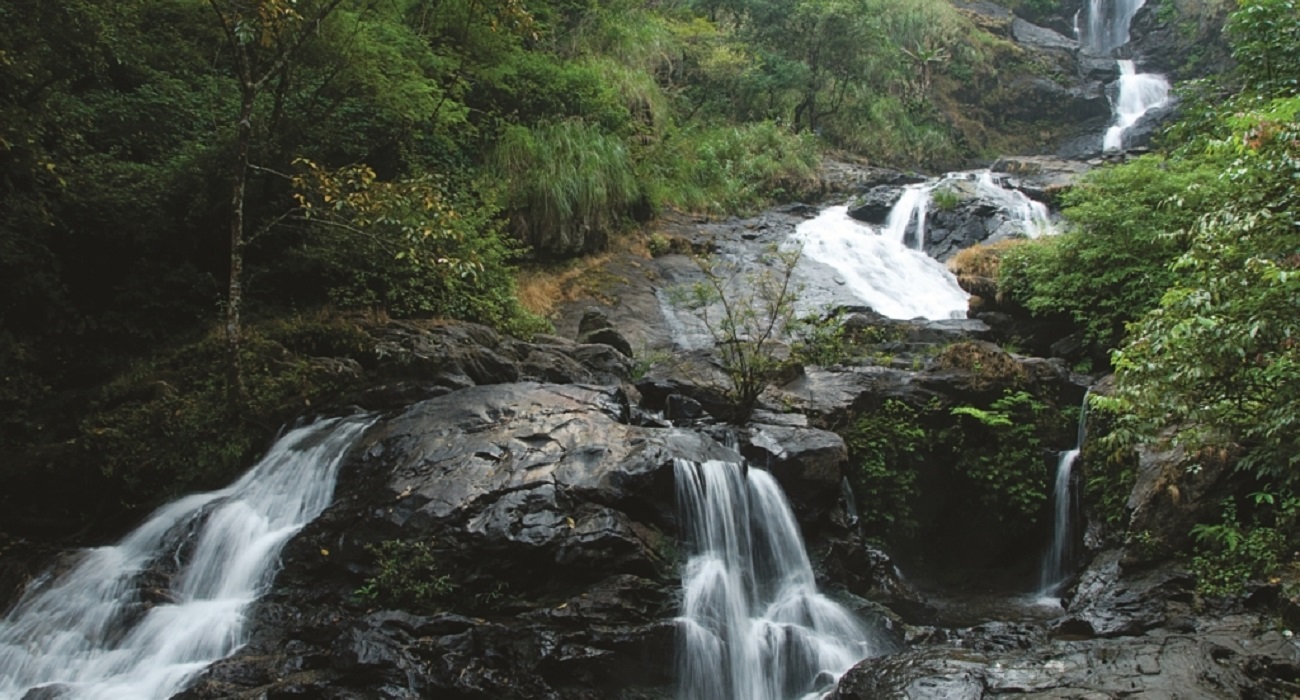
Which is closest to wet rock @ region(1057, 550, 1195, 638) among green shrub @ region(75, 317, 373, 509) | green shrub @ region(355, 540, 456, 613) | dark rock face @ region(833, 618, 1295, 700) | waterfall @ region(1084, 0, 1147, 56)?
dark rock face @ region(833, 618, 1295, 700)

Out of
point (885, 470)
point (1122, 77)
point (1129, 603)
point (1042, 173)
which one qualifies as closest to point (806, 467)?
point (885, 470)

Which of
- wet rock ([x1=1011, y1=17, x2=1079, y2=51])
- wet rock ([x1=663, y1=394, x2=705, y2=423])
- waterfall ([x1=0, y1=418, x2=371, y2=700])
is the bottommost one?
waterfall ([x1=0, y1=418, x2=371, y2=700])

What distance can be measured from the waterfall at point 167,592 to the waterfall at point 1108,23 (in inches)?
1466

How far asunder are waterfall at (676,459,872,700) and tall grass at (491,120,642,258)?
26.0ft

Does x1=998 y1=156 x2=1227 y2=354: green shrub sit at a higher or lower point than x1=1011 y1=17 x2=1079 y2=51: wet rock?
lower

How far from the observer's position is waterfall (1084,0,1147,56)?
33.8m

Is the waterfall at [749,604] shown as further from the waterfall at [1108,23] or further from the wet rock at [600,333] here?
the waterfall at [1108,23]

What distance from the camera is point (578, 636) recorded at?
617 centimetres

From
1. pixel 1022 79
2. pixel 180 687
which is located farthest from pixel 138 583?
pixel 1022 79

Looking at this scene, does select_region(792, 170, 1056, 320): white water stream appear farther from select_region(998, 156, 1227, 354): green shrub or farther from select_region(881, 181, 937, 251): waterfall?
select_region(998, 156, 1227, 354): green shrub

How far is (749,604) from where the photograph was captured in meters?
7.39

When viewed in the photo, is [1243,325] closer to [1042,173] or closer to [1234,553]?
[1234,553]

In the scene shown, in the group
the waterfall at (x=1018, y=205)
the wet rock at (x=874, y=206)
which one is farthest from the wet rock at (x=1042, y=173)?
the wet rock at (x=874, y=206)

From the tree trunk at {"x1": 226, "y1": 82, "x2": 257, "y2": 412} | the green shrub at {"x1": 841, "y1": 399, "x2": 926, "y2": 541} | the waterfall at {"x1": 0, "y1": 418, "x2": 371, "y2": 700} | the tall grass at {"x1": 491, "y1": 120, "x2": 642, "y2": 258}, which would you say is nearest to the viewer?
the waterfall at {"x1": 0, "y1": 418, "x2": 371, "y2": 700}
